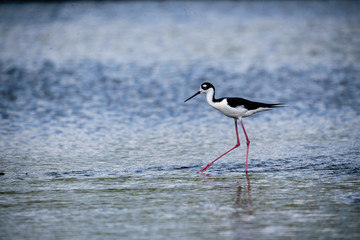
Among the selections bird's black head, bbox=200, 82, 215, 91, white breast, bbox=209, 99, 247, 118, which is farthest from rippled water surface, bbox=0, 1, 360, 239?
bird's black head, bbox=200, 82, 215, 91

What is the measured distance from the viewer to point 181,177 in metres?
8.86

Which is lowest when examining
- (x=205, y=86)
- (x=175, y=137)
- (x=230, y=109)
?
(x=175, y=137)

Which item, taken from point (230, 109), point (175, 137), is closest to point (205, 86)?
point (230, 109)

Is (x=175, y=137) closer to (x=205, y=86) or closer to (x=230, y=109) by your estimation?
(x=205, y=86)

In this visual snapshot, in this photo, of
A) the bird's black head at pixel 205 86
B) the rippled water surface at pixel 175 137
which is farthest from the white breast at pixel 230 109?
the rippled water surface at pixel 175 137

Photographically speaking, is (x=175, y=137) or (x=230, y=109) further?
(x=175, y=137)

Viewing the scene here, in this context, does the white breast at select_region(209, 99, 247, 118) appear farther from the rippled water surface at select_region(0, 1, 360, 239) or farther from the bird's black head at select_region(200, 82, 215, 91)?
the rippled water surface at select_region(0, 1, 360, 239)

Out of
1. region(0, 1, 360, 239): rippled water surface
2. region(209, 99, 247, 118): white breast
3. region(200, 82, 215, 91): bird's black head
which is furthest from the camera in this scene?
region(200, 82, 215, 91): bird's black head

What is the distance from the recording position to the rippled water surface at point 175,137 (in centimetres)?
685

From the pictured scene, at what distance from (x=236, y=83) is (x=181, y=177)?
1043 cm

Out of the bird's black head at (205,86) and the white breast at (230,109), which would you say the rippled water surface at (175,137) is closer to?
the white breast at (230,109)

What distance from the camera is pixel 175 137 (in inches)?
472

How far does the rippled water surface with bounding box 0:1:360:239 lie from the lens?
22.5 ft

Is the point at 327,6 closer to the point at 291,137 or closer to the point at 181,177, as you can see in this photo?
the point at 291,137
